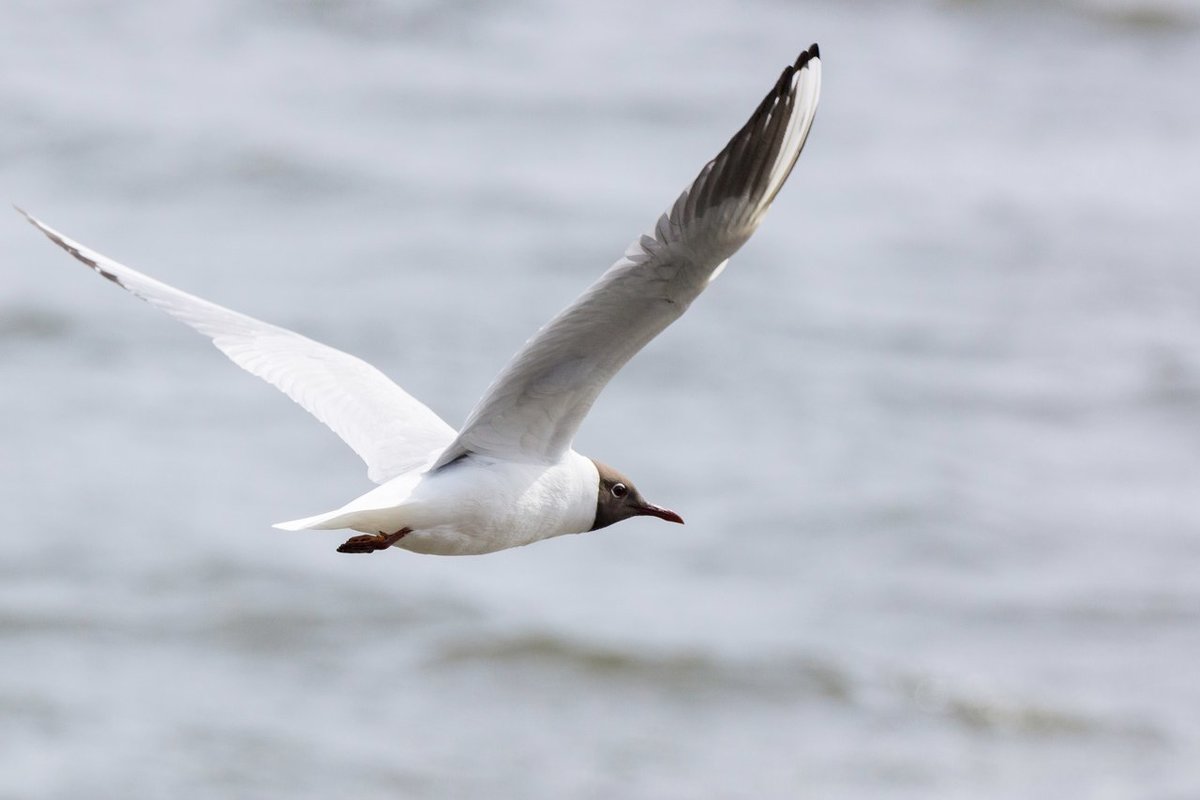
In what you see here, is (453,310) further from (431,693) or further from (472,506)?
(472,506)

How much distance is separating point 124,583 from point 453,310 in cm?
434

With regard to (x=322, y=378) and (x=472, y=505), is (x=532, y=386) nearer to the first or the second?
(x=472, y=505)

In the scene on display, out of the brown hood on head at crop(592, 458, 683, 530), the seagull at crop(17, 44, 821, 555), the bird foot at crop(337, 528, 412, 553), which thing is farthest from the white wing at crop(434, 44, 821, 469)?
the brown hood on head at crop(592, 458, 683, 530)

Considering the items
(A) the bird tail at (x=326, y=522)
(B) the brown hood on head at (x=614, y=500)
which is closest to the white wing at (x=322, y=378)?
(B) the brown hood on head at (x=614, y=500)

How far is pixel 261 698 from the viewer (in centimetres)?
1341

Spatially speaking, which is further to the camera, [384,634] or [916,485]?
[916,485]

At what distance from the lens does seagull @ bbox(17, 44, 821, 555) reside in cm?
487

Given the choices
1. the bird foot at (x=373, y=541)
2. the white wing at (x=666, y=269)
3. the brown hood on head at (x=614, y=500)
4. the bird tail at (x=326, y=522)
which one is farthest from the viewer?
the brown hood on head at (x=614, y=500)

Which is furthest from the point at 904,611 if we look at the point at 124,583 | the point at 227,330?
the point at 227,330

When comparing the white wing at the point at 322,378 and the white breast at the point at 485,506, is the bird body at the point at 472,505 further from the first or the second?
the white wing at the point at 322,378

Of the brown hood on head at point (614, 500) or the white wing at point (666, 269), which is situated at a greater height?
the white wing at point (666, 269)

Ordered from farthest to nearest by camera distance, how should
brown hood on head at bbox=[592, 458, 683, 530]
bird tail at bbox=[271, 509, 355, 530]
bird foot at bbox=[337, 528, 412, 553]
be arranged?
brown hood on head at bbox=[592, 458, 683, 530] → bird foot at bbox=[337, 528, 412, 553] → bird tail at bbox=[271, 509, 355, 530]

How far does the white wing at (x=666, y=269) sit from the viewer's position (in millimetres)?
4824

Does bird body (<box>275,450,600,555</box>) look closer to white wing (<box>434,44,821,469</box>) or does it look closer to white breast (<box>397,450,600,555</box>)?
white breast (<box>397,450,600,555</box>)
